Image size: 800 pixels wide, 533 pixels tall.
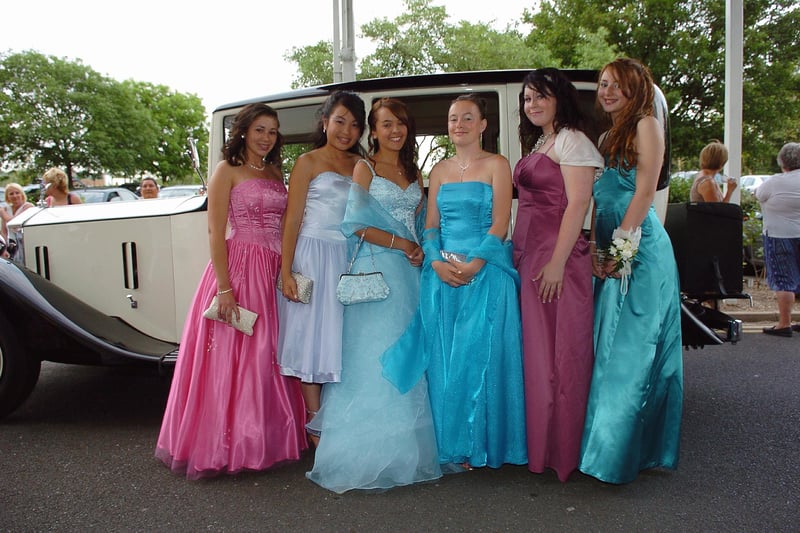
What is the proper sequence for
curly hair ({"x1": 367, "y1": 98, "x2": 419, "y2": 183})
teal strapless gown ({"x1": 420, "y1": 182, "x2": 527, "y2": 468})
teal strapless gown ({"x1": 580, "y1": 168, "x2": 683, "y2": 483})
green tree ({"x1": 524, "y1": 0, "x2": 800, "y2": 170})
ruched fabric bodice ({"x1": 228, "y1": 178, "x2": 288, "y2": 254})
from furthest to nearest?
green tree ({"x1": 524, "y1": 0, "x2": 800, "y2": 170}) → ruched fabric bodice ({"x1": 228, "y1": 178, "x2": 288, "y2": 254}) → curly hair ({"x1": 367, "y1": 98, "x2": 419, "y2": 183}) → teal strapless gown ({"x1": 420, "y1": 182, "x2": 527, "y2": 468}) → teal strapless gown ({"x1": 580, "y1": 168, "x2": 683, "y2": 483})

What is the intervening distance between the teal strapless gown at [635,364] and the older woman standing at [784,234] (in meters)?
3.64

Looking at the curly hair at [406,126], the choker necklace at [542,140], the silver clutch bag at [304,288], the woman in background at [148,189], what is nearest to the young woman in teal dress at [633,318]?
the choker necklace at [542,140]

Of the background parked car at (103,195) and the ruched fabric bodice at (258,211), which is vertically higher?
the background parked car at (103,195)

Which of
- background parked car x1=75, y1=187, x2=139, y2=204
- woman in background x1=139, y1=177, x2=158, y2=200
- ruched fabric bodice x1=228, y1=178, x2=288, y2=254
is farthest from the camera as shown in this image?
background parked car x1=75, y1=187, x2=139, y2=204

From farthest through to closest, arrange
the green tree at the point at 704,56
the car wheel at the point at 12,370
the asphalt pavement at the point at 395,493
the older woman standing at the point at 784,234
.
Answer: the green tree at the point at 704,56
the older woman standing at the point at 784,234
the car wheel at the point at 12,370
the asphalt pavement at the point at 395,493

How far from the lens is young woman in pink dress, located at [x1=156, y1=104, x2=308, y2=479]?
115 inches

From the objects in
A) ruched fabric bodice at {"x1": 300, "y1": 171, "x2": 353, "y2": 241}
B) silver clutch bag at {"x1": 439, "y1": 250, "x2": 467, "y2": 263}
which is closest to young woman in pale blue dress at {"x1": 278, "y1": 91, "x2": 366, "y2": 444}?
ruched fabric bodice at {"x1": 300, "y1": 171, "x2": 353, "y2": 241}

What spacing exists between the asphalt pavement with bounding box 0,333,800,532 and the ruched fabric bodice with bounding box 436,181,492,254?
1139 millimetres

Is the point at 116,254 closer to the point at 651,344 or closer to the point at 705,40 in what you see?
the point at 651,344

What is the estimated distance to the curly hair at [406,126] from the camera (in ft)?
9.43

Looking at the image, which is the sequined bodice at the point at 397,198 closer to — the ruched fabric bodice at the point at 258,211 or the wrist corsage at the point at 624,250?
the ruched fabric bodice at the point at 258,211

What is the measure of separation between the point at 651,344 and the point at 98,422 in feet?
10.6

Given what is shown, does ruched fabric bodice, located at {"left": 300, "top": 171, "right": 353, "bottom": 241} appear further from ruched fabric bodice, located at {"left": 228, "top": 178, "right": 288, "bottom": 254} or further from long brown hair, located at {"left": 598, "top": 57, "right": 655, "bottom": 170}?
long brown hair, located at {"left": 598, "top": 57, "right": 655, "bottom": 170}

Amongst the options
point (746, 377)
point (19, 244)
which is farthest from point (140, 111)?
point (746, 377)
